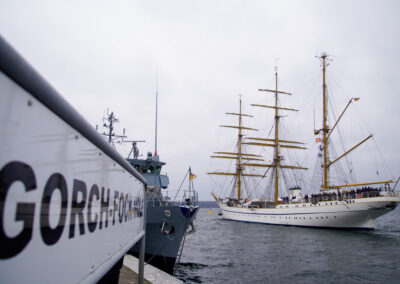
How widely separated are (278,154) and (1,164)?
50306 millimetres

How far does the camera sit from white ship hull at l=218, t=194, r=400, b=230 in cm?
3059

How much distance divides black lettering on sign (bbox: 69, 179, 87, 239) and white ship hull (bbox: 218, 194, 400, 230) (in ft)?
120

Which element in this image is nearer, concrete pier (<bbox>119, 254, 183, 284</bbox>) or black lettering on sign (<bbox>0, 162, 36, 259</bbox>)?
black lettering on sign (<bbox>0, 162, 36, 259</bbox>)

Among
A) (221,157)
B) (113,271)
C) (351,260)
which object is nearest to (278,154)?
(221,157)

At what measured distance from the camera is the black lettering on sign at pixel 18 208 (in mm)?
774

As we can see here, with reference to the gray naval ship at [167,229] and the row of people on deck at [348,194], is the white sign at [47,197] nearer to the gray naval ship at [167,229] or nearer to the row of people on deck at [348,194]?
the gray naval ship at [167,229]

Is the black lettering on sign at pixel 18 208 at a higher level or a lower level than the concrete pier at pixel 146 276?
higher

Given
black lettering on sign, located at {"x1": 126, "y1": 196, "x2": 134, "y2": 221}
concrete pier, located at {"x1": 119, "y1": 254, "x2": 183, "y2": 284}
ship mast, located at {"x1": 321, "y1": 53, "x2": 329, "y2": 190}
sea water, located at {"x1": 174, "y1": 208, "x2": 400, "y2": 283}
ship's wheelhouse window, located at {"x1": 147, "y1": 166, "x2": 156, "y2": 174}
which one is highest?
ship mast, located at {"x1": 321, "y1": 53, "x2": 329, "y2": 190}

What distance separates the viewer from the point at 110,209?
1806mm

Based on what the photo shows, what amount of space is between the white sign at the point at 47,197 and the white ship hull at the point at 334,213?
36487 millimetres

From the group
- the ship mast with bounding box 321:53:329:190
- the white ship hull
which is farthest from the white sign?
the ship mast with bounding box 321:53:329:190

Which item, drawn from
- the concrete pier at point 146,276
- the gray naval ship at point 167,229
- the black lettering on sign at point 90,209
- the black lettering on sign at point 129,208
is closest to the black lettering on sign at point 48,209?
the black lettering on sign at point 90,209

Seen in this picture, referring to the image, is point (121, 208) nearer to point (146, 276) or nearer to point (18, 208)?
point (18, 208)

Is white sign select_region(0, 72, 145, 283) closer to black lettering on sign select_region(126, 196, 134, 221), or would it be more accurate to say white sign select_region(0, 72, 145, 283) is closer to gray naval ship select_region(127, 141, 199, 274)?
black lettering on sign select_region(126, 196, 134, 221)
